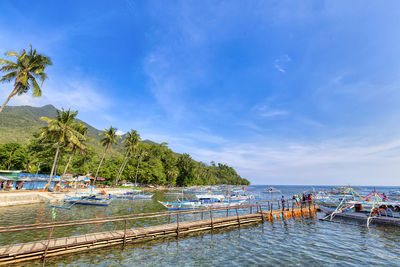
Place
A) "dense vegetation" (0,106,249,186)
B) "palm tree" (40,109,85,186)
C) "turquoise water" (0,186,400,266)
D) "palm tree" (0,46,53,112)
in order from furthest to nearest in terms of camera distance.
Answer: "dense vegetation" (0,106,249,186) → "palm tree" (40,109,85,186) → "palm tree" (0,46,53,112) → "turquoise water" (0,186,400,266)

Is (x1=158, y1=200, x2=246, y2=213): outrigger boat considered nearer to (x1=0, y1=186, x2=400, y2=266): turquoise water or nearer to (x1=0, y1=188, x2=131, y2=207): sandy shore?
(x1=0, y1=186, x2=400, y2=266): turquoise water

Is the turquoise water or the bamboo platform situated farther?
the turquoise water

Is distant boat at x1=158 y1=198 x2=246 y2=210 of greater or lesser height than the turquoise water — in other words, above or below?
above

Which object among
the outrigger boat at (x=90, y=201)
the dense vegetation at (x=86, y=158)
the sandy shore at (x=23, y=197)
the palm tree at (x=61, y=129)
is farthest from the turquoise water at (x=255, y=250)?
the dense vegetation at (x=86, y=158)

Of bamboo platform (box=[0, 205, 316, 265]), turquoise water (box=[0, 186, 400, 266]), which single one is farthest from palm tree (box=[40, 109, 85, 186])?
bamboo platform (box=[0, 205, 316, 265])

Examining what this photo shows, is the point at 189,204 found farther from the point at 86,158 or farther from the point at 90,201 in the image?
the point at 86,158

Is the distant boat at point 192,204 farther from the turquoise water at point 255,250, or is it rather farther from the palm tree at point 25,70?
the palm tree at point 25,70

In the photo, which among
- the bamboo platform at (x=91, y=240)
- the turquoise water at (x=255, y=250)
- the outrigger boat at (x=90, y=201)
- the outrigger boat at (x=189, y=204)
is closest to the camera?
the bamboo platform at (x=91, y=240)

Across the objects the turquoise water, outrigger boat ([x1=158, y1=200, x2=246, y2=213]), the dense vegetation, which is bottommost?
the turquoise water

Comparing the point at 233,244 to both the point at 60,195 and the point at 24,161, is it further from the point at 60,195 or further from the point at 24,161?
the point at 24,161

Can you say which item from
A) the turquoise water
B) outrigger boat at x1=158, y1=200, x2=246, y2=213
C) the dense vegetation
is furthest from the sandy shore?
outrigger boat at x1=158, y1=200, x2=246, y2=213

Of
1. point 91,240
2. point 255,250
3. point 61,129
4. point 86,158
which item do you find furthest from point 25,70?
point 86,158

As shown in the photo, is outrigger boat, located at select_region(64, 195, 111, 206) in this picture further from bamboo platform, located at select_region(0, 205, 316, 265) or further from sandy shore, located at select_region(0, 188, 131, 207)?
bamboo platform, located at select_region(0, 205, 316, 265)

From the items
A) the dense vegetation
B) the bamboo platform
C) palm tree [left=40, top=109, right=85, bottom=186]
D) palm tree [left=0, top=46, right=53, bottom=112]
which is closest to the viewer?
the bamboo platform
